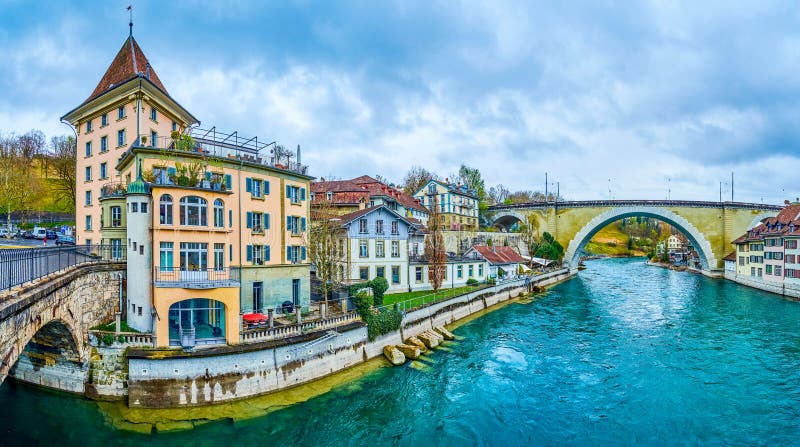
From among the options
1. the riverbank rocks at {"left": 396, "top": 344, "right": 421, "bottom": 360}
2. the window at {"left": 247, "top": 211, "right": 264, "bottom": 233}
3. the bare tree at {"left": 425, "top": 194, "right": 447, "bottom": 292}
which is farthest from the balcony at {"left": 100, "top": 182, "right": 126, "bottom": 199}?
the bare tree at {"left": 425, "top": 194, "right": 447, "bottom": 292}

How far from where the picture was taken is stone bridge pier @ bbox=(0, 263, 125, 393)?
14.0m

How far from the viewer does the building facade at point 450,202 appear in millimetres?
72250

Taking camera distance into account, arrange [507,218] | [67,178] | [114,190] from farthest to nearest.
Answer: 1. [507,218]
2. [67,178]
3. [114,190]

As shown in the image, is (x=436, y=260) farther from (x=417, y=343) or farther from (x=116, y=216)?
(x=116, y=216)

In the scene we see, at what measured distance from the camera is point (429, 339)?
28.5 m

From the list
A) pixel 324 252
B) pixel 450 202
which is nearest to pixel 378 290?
pixel 324 252

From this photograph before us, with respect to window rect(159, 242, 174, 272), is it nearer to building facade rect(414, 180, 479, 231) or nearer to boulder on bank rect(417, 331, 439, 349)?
boulder on bank rect(417, 331, 439, 349)

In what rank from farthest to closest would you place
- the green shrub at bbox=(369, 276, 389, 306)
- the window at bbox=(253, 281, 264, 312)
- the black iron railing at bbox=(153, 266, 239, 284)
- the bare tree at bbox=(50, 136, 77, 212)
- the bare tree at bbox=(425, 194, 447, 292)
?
1. the bare tree at bbox=(50, 136, 77, 212)
2. the bare tree at bbox=(425, 194, 447, 292)
3. the green shrub at bbox=(369, 276, 389, 306)
4. the window at bbox=(253, 281, 264, 312)
5. the black iron railing at bbox=(153, 266, 239, 284)

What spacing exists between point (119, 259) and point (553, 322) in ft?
110

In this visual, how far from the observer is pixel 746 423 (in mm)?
18141

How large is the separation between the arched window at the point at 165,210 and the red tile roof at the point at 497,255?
36692 millimetres

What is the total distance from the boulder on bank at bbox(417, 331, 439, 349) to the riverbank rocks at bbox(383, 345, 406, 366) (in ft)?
10.1

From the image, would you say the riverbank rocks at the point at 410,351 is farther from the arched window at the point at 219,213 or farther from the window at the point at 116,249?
the window at the point at 116,249

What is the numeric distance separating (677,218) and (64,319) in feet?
273
